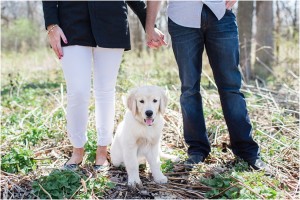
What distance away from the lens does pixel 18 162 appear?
3.18m

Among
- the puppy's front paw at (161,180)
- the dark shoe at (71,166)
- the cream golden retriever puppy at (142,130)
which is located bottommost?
the puppy's front paw at (161,180)

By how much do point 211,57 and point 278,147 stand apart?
1129 mm

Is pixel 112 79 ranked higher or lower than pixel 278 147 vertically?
higher

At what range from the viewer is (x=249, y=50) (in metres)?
9.48

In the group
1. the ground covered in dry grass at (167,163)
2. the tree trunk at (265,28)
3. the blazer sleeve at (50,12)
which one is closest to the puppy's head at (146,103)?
the ground covered in dry grass at (167,163)

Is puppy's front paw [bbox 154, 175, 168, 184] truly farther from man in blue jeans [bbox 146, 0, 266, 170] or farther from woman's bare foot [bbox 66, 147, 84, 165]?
woman's bare foot [bbox 66, 147, 84, 165]

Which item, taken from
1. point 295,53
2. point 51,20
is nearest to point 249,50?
point 295,53

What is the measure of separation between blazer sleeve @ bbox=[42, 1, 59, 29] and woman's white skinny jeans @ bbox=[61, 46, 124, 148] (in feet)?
0.70

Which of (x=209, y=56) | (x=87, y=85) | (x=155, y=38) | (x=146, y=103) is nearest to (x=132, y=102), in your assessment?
(x=146, y=103)

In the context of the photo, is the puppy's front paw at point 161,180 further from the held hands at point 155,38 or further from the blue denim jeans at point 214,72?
the held hands at point 155,38

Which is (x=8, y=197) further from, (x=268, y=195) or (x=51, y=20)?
(x=268, y=195)

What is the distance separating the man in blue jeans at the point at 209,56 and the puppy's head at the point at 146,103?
0.40 m

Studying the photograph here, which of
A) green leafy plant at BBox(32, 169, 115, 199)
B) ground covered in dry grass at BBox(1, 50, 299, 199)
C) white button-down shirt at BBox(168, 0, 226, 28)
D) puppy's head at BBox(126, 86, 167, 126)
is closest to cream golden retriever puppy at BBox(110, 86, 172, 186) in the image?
puppy's head at BBox(126, 86, 167, 126)

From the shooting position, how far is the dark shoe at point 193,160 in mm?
3338
